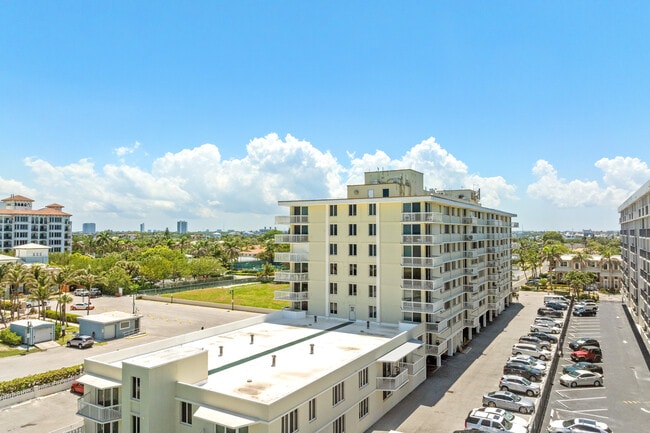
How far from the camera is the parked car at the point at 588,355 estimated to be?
4309 centimetres

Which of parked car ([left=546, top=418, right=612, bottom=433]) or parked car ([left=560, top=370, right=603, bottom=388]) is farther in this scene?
parked car ([left=560, top=370, right=603, bottom=388])

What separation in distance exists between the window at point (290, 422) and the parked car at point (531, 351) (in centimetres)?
3034

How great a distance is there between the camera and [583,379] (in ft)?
121

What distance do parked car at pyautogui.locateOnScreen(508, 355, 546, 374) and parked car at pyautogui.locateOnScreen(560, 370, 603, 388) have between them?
2.81 meters

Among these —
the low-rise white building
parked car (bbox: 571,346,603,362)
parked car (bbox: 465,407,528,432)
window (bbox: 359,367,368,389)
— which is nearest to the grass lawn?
the low-rise white building

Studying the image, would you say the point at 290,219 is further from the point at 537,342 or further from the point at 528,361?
the point at 537,342

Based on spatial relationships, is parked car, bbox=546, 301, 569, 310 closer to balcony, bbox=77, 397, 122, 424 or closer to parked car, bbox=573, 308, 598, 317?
parked car, bbox=573, 308, 598, 317

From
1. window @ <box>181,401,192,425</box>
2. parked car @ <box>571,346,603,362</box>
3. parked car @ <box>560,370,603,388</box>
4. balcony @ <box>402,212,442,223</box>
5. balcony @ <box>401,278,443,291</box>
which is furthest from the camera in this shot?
parked car @ <box>571,346,603,362</box>

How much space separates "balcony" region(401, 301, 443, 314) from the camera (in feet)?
129

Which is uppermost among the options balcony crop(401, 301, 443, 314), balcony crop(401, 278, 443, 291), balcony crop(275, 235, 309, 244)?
balcony crop(275, 235, 309, 244)

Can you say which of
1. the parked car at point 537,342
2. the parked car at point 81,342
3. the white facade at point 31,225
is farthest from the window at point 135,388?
the white facade at point 31,225

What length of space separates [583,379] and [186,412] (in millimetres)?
31935

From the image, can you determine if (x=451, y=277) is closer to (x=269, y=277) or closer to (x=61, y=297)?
(x=61, y=297)

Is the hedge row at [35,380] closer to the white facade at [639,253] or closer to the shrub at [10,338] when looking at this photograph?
the shrub at [10,338]
